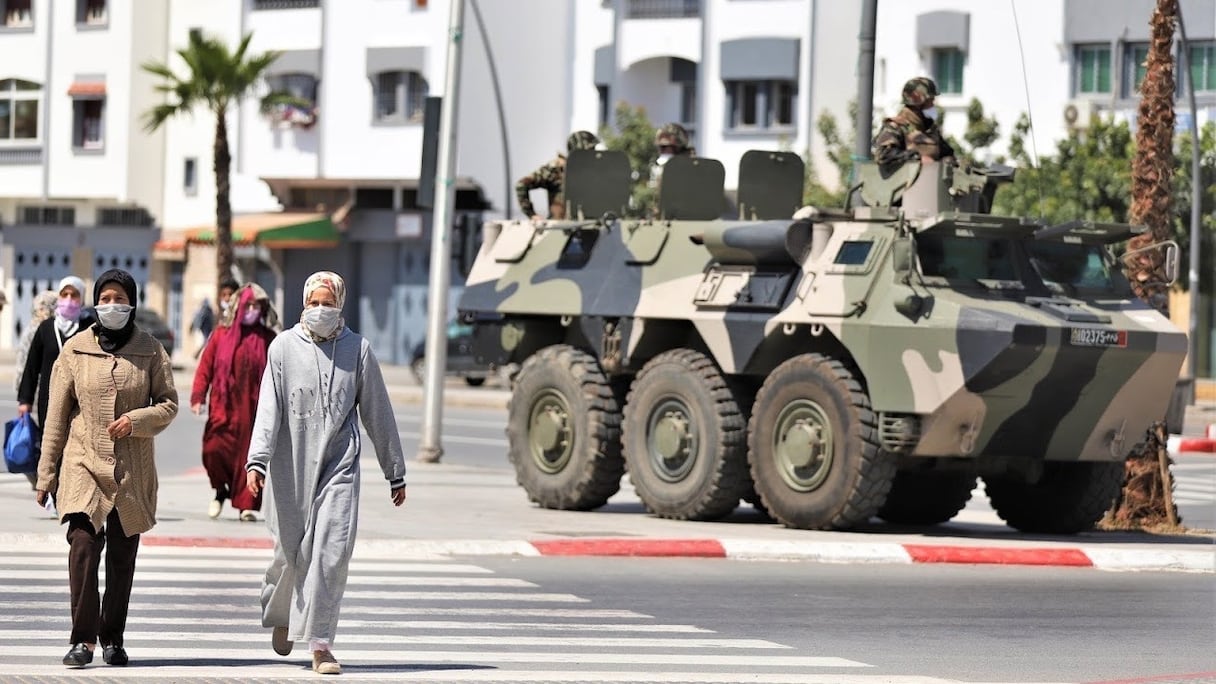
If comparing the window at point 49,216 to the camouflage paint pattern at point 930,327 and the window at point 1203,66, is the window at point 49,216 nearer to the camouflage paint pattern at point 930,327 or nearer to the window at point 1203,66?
the window at point 1203,66

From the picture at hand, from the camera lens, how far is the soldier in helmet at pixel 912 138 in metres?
18.9

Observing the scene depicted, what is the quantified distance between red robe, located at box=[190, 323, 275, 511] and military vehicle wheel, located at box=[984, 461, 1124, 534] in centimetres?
560

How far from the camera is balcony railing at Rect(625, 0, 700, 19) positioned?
2132 inches

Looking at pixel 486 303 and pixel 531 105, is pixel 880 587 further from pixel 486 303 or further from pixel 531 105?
pixel 531 105

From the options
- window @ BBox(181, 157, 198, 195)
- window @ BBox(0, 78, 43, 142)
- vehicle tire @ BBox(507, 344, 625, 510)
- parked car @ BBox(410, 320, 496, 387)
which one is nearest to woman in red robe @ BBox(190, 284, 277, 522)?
vehicle tire @ BBox(507, 344, 625, 510)

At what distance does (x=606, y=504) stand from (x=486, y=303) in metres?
2.01

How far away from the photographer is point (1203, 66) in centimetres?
4397

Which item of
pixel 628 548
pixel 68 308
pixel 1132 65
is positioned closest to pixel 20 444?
pixel 68 308

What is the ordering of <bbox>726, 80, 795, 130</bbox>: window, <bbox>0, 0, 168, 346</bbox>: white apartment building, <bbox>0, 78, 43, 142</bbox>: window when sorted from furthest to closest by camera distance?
<bbox>0, 78, 43, 142</bbox>: window → <bbox>0, 0, 168, 346</bbox>: white apartment building → <bbox>726, 80, 795, 130</bbox>: window

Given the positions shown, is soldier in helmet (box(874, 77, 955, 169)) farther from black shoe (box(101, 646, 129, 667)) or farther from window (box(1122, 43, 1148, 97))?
window (box(1122, 43, 1148, 97))

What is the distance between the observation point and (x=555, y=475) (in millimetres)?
20172

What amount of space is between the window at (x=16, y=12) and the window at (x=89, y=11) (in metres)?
1.67

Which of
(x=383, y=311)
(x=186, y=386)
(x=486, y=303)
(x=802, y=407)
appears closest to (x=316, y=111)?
(x=383, y=311)

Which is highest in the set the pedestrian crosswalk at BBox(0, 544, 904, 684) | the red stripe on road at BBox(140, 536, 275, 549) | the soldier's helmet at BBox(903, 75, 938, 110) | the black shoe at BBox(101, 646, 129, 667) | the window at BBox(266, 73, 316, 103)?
the window at BBox(266, 73, 316, 103)
